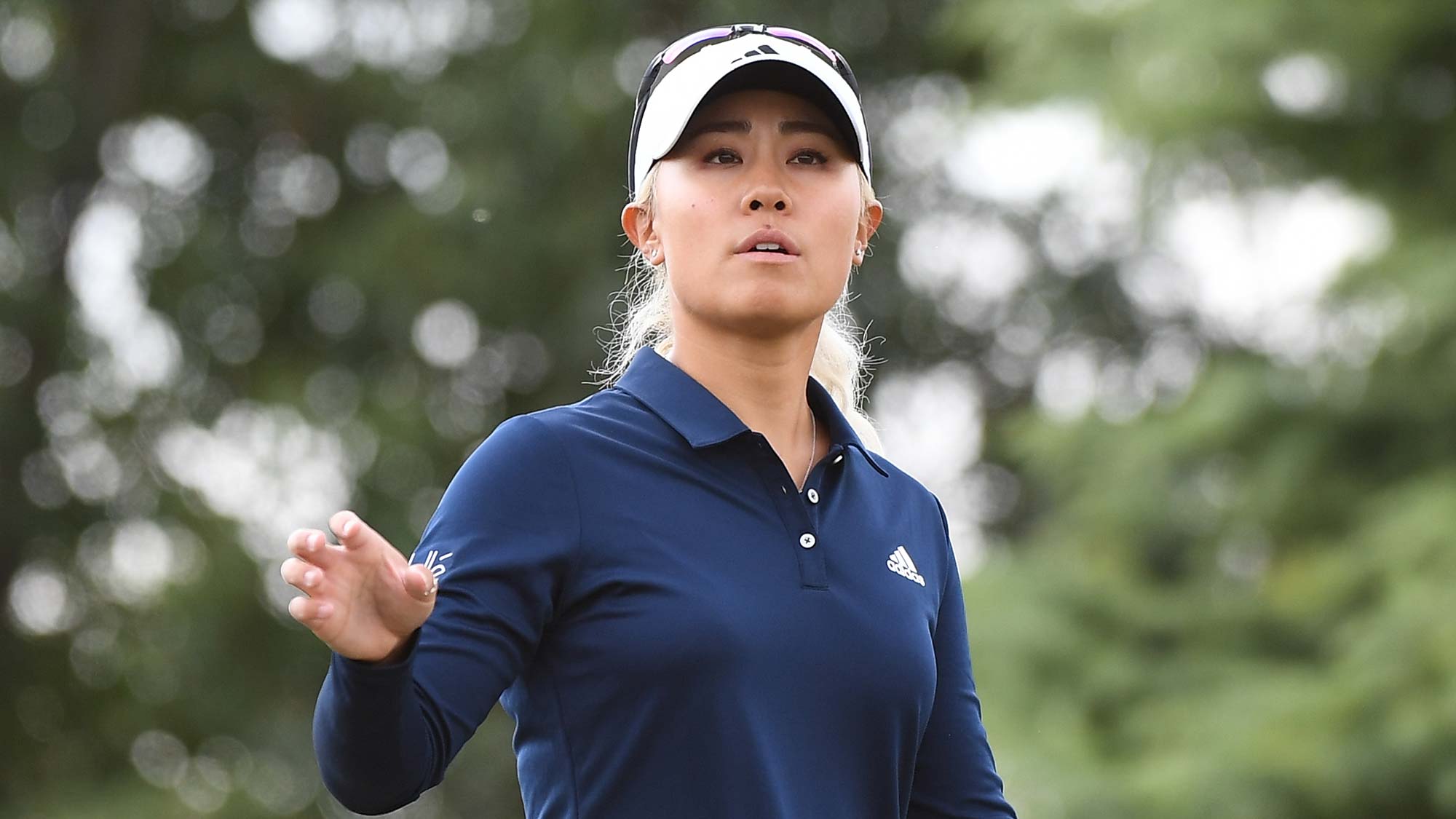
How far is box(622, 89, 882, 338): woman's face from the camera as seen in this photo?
1.89 metres

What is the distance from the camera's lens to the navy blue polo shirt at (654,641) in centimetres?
165

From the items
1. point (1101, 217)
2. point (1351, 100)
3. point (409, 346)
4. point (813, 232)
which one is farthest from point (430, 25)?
point (813, 232)

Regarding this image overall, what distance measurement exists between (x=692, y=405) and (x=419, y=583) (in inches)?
19.3

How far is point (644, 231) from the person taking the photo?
205 cm

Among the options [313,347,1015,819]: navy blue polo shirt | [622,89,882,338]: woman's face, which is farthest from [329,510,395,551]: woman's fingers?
[622,89,882,338]: woman's face

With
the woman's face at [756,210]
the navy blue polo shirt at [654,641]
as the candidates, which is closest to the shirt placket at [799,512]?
the navy blue polo shirt at [654,641]

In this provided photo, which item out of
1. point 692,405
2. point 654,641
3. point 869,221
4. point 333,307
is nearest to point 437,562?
point 654,641

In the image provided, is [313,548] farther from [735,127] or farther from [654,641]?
[735,127]

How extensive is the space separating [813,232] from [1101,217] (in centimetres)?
963

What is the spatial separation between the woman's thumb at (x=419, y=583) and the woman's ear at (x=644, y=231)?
2.06ft

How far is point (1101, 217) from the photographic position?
11273mm

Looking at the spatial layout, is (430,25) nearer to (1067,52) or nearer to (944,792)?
(1067,52)

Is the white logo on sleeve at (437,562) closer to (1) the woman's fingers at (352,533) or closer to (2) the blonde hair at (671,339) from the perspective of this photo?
(1) the woman's fingers at (352,533)

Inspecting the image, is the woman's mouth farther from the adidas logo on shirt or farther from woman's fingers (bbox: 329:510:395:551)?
woman's fingers (bbox: 329:510:395:551)
